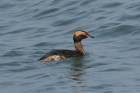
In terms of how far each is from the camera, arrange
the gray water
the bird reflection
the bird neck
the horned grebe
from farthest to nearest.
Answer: the bird neck
the horned grebe
the bird reflection
the gray water

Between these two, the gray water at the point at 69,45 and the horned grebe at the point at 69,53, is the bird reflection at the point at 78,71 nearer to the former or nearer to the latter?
the gray water at the point at 69,45

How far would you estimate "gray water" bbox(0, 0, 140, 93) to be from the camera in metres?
Answer: 13.9

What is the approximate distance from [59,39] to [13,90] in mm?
5612

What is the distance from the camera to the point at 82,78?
14438mm

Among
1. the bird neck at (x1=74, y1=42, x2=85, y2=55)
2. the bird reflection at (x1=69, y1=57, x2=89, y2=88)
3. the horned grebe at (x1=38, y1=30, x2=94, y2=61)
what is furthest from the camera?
the bird neck at (x1=74, y1=42, x2=85, y2=55)

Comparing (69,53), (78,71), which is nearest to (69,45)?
(69,53)

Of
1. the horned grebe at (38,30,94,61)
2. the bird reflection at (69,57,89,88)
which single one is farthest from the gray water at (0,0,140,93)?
the horned grebe at (38,30,94,61)

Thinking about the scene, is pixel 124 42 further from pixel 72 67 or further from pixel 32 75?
pixel 32 75

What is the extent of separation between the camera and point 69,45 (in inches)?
724

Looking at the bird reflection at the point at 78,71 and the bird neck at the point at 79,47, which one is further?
the bird neck at the point at 79,47

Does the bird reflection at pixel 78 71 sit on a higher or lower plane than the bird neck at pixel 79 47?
lower

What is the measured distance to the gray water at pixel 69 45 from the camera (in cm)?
1392

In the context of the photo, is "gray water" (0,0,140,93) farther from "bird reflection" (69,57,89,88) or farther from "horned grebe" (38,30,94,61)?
"horned grebe" (38,30,94,61)

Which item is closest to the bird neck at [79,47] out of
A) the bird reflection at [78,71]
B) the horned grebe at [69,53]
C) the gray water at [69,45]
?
the horned grebe at [69,53]
